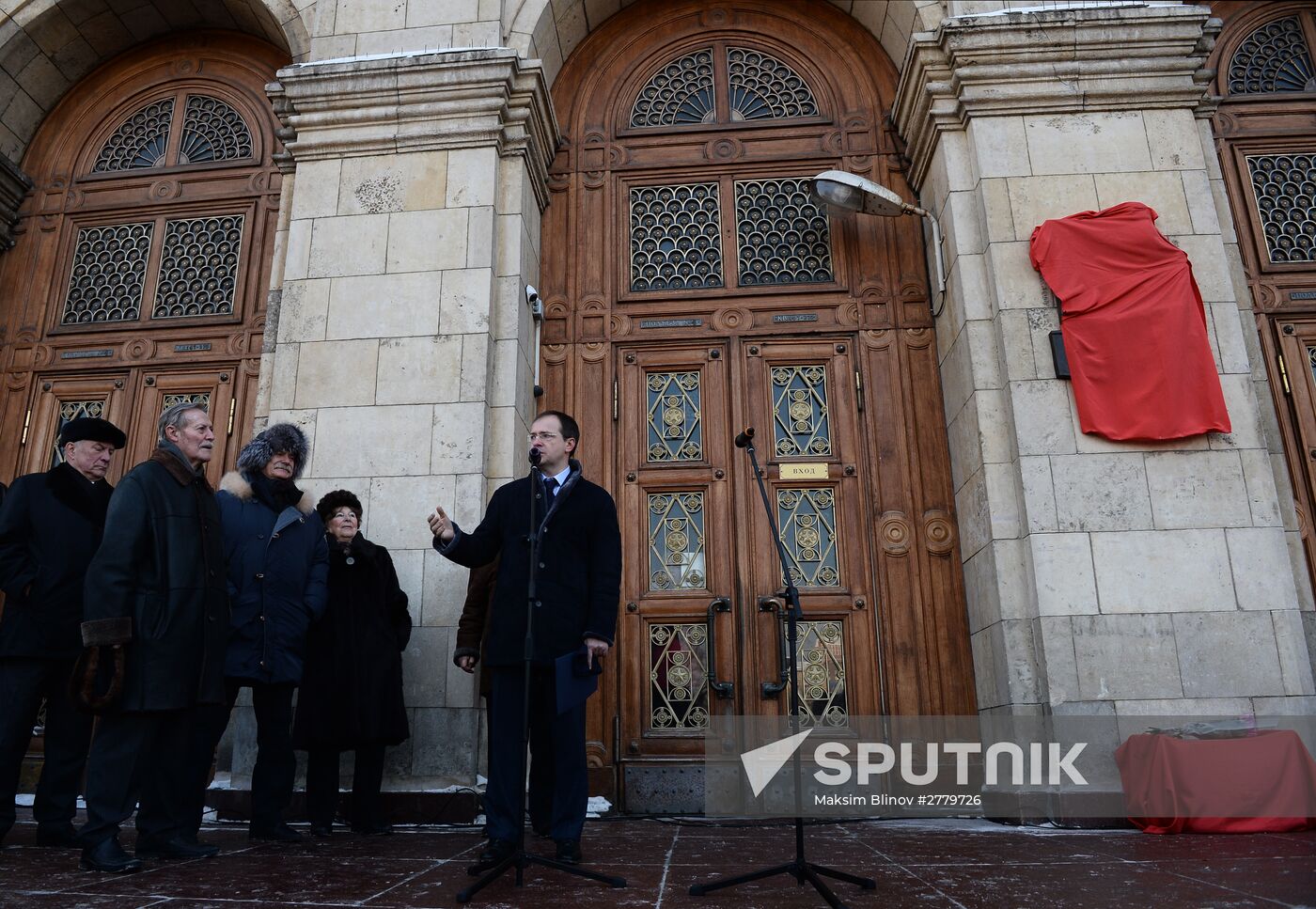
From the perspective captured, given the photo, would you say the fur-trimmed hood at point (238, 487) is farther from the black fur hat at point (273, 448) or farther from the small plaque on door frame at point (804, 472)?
the small plaque on door frame at point (804, 472)

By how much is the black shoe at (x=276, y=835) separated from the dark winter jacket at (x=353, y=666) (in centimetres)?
39

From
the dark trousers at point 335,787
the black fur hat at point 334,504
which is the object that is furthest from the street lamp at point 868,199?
the dark trousers at point 335,787

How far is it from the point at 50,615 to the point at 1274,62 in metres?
8.66

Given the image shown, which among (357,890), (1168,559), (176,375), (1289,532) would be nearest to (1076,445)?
(1168,559)

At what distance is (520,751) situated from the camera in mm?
3422

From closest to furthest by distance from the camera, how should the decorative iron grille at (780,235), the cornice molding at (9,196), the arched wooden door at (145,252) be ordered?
1. the decorative iron grille at (780,235)
2. the arched wooden door at (145,252)
3. the cornice molding at (9,196)

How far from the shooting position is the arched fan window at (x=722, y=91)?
717cm

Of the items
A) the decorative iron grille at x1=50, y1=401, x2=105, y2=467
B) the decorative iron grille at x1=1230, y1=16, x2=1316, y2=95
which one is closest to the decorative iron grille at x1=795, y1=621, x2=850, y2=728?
the decorative iron grille at x1=1230, y1=16, x2=1316, y2=95

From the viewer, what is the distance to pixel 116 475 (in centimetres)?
666

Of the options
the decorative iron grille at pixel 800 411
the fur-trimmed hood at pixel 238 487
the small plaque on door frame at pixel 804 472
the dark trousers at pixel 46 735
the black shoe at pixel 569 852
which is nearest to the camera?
the black shoe at pixel 569 852

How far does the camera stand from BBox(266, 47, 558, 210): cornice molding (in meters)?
6.25

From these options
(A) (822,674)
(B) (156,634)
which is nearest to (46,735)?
(B) (156,634)

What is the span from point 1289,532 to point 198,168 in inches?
322

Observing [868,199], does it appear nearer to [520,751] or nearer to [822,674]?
[822,674]
